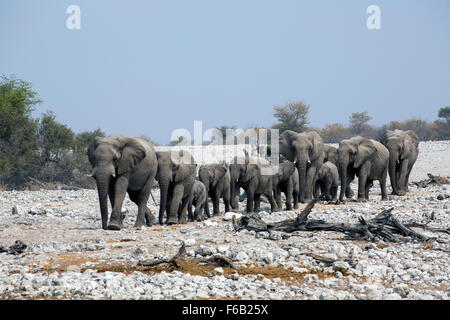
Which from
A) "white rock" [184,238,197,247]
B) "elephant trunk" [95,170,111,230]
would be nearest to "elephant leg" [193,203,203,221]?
"elephant trunk" [95,170,111,230]

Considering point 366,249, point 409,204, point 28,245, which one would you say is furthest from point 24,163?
point 366,249

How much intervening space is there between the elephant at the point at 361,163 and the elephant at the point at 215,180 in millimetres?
4300

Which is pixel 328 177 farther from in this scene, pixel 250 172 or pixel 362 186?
pixel 250 172

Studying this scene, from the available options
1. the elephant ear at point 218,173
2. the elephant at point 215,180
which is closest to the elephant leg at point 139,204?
the elephant at point 215,180

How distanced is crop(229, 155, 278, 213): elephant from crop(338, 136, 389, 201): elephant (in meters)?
3.16

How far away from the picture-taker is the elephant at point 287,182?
2214 centimetres

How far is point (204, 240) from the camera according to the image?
503 inches

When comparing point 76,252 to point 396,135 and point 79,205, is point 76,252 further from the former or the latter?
point 396,135

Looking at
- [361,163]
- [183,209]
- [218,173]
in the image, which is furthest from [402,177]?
[183,209]

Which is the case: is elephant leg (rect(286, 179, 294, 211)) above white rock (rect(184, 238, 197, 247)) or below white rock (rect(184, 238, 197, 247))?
below

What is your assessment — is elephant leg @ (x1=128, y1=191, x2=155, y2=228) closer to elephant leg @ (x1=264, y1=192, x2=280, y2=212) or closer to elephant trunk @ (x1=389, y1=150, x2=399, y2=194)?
elephant leg @ (x1=264, y1=192, x2=280, y2=212)

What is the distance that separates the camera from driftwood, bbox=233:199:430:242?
42.1ft

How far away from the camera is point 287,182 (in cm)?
2242
